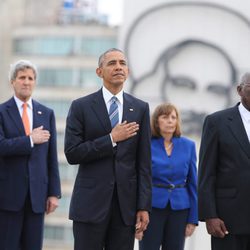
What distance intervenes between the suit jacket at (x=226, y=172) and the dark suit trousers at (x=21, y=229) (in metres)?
1.19

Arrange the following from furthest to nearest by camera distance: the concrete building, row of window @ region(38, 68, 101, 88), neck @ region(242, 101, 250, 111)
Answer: row of window @ region(38, 68, 101, 88) → the concrete building → neck @ region(242, 101, 250, 111)

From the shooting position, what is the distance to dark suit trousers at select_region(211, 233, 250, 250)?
4211 mm

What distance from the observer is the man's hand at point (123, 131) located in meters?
4.06

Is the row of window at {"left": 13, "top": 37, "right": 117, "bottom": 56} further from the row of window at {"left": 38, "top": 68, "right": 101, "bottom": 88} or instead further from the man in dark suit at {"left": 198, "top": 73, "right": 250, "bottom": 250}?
the man in dark suit at {"left": 198, "top": 73, "right": 250, "bottom": 250}

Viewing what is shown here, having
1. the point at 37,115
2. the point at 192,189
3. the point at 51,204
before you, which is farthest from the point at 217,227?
the point at 37,115

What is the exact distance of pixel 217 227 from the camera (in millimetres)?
4188

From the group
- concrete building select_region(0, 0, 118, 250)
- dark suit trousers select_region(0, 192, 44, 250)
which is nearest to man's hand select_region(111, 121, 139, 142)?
dark suit trousers select_region(0, 192, 44, 250)

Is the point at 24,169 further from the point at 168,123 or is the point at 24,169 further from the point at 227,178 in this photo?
the point at 227,178

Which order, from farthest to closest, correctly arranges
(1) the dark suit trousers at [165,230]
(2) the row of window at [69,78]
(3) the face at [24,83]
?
(2) the row of window at [69,78] < (1) the dark suit trousers at [165,230] < (3) the face at [24,83]

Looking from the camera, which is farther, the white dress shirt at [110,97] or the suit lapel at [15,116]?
the suit lapel at [15,116]

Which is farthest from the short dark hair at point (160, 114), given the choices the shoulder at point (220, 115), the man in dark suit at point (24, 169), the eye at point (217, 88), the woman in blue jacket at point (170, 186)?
the eye at point (217, 88)

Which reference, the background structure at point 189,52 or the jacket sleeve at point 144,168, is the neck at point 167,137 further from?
the background structure at point 189,52

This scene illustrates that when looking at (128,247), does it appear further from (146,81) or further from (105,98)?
(146,81)

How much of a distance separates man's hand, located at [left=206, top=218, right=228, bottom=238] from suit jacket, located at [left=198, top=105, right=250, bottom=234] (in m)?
0.03
